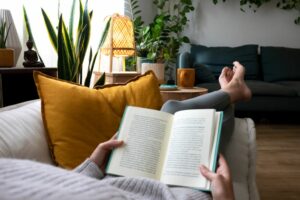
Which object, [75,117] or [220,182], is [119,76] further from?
[220,182]

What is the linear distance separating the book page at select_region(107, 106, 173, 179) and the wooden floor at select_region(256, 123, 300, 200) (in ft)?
3.71

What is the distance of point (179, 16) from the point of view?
4570 millimetres

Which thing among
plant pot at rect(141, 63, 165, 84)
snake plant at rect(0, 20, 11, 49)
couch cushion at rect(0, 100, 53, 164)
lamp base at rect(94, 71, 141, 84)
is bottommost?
→ couch cushion at rect(0, 100, 53, 164)

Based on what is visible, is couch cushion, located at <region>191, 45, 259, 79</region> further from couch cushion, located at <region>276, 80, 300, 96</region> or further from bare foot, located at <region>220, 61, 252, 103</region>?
bare foot, located at <region>220, 61, 252, 103</region>

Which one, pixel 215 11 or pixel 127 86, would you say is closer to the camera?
pixel 127 86

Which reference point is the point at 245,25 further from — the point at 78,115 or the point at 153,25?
the point at 78,115

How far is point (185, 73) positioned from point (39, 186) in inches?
75.1

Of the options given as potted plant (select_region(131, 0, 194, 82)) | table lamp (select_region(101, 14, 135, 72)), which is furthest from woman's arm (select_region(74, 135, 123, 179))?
potted plant (select_region(131, 0, 194, 82))

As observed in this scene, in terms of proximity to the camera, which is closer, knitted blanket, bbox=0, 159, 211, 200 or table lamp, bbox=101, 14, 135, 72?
knitted blanket, bbox=0, 159, 211, 200

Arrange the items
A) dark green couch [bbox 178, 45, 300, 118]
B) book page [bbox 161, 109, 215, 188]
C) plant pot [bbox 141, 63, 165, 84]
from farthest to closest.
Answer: dark green couch [bbox 178, 45, 300, 118]
plant pot [bbox 141, 63, 165, 84]
book page [bbox 161, 109, 215, 188]

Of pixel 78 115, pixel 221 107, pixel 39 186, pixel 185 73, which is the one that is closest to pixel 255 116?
pixel 185 73

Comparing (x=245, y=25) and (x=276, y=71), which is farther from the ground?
(x=245, y=25)

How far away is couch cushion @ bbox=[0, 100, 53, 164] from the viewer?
1060 mm

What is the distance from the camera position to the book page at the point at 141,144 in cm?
106
